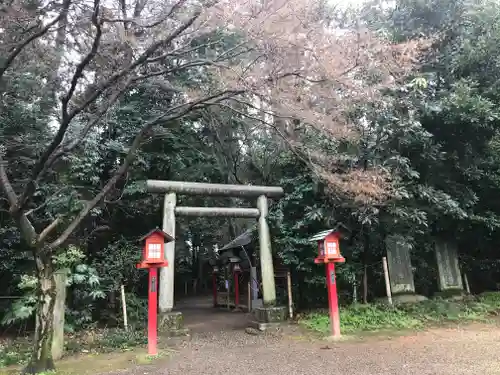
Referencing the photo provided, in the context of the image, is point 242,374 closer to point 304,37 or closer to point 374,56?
point 304,37

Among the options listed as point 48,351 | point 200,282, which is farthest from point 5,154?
point 200,282

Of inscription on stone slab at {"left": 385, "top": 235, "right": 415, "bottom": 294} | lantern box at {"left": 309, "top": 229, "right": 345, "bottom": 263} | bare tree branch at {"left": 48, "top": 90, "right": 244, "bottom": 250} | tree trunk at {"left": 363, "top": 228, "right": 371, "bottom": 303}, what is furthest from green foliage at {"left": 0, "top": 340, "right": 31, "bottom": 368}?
inscription on stone slab at {"left": 385, "top": 235, "right": 415, "bottom": 294}

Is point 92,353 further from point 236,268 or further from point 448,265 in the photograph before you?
point 448,265

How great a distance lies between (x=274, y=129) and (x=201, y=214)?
2920mm

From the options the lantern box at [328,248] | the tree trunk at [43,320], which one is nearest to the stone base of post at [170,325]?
the tree trunk at [43,320]

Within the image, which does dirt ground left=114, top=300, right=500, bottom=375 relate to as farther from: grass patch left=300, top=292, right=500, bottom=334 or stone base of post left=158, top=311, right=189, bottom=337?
grass patch left=300, top=292, right=500, bottom=334

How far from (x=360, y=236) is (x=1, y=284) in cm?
891

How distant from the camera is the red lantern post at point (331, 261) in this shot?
7176mm

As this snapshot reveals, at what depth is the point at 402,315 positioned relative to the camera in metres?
8.34

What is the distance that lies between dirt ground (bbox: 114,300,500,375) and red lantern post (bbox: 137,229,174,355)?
515 mm

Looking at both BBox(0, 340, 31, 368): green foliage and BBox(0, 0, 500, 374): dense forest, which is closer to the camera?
BBox(0, 0, 500, 374): dense forest

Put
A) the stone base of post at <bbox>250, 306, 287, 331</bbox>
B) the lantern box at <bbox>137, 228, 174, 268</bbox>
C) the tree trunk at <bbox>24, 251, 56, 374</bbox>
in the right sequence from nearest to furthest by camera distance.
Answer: the tree trunk at <bbox>24, 251, 56, 374</bbox>
the lantern box at <bbox>137, 228, 174, 268</bbox>
the stone base of post at <bbox>250, 306, 287, 331</bbox>

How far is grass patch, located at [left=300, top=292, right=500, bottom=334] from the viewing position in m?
7.84

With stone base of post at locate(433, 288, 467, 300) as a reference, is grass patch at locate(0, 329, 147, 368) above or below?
below
